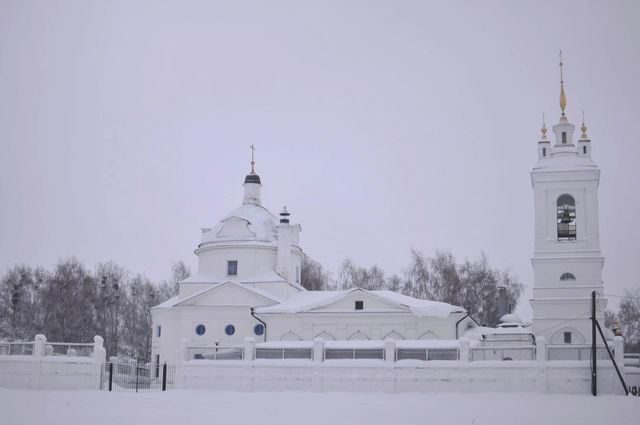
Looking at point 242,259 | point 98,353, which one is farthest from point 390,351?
point 242,259

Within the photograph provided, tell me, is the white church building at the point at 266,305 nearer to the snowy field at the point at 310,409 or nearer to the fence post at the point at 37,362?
the fence post at the point at 37,362

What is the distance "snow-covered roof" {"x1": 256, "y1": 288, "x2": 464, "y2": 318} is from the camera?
43.2m

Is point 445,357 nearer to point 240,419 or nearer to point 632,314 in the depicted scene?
point 240,419

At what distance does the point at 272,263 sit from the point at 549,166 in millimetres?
17536

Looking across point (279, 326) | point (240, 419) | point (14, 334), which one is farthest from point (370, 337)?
point (14, 334)

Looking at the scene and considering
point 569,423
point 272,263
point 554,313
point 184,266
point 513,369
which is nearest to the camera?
point 569,423

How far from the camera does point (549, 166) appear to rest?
41.4 metres

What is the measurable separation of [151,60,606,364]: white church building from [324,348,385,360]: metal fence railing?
625 centimetres

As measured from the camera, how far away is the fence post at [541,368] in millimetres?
30734

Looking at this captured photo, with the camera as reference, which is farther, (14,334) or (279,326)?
(14,334)

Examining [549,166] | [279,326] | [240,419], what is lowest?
[240,419]

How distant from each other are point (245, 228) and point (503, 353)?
22.1 meters

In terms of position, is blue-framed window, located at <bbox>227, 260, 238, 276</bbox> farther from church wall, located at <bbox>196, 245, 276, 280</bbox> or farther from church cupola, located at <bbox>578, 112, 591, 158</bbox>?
church cupola, located at <bbox>578, 112, 591, 158</bbox>

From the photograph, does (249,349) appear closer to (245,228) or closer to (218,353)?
(218,353)
